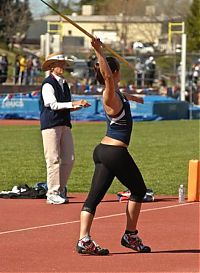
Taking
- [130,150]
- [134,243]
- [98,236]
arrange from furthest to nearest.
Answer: [130,150] → [98,236] → [134,243]

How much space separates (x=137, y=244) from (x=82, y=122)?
27.0 metres

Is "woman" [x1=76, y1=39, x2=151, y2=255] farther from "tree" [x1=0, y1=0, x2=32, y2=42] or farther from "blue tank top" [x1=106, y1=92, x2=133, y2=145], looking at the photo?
"tree" [x1=0, y1=0, x2=32, y2=42]

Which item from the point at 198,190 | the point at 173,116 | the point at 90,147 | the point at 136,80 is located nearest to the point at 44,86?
the point at 198,190

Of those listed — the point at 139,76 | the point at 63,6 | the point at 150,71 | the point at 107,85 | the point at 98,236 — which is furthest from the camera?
the point at 63,6

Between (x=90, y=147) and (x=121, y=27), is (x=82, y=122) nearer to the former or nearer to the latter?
(x=90, y=147)

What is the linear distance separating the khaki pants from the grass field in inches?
76.4

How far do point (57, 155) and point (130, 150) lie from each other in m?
9.49

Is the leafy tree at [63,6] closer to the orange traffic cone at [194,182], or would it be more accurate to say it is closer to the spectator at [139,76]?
the spectator at [139,76]

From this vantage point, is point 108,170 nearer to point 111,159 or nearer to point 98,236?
point 111,159

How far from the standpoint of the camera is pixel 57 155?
12.6 meters

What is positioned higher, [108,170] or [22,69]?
[108,170]

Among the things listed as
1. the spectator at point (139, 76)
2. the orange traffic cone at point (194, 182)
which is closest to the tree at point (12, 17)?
the spectator at point (139, 76)

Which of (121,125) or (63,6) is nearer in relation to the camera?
(121,125)

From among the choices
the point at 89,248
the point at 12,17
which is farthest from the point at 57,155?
the point at 12,17
